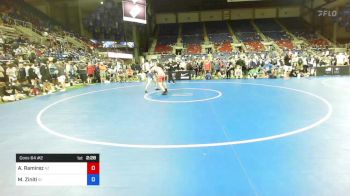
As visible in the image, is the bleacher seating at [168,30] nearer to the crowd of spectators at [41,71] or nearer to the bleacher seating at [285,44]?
the bleacher seating at [285,44]

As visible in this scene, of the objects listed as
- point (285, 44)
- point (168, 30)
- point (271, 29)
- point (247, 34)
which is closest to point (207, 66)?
point (285, 44)

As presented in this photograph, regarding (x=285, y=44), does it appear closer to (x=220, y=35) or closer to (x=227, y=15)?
(x=220, y=35)

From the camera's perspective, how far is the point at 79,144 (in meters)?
6.42

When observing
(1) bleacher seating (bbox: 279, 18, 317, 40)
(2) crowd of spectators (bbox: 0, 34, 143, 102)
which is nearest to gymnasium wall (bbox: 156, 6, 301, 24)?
(1) bleacher seating (bbox: 279, 18, 317, 40)

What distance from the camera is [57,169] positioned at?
260 cm

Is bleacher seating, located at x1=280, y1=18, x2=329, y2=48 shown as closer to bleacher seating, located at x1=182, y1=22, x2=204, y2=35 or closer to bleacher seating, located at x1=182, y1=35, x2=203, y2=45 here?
bleacher seating, located at x1=182, y1=22, x2=204, y2=35

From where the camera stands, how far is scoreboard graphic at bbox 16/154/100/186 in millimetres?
2592

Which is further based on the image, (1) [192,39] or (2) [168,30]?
(2) [168,30]

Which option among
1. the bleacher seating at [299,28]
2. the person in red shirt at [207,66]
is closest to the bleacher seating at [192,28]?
the bleacher seating at [299,28]

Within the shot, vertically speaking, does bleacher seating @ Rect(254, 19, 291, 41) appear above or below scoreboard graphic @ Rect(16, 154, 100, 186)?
above

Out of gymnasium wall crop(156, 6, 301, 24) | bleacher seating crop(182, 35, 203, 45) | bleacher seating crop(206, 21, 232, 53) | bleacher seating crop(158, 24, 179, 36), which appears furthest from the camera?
gymnasium wall crop(156, 6, 301, 24)

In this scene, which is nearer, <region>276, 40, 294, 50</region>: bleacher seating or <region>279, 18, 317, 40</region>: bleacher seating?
<region>276, 40, 294, 50</region>: bleacher seating

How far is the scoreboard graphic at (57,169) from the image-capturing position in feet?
8.50

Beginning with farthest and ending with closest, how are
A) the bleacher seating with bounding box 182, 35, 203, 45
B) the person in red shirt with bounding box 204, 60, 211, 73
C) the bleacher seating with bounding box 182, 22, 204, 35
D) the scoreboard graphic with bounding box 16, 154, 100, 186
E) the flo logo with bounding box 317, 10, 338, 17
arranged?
1. the bleacher seating with bounding box 182, 22, 204, 35
2. the bleacher seating with bounding box 182, 35, 203, 45
3. the flo logo with bounding box 317, 10, 338, 17
4. the person in red shirt with bounding box 204, 60, 211, 73
5. the scoreboard graphic with bounding box 16, 154, 100, 186
